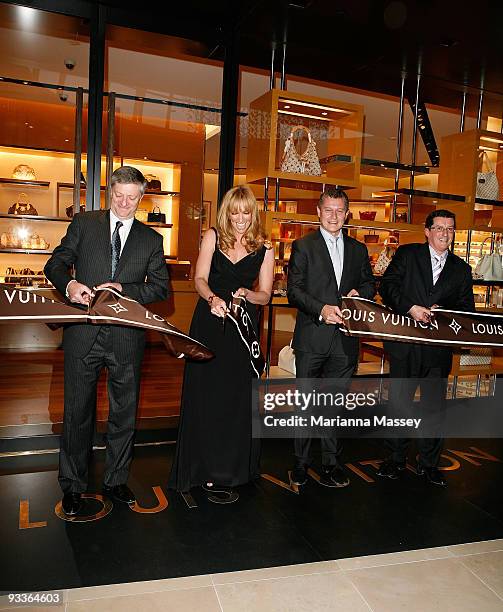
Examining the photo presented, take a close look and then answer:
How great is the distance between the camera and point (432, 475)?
3.83 meters

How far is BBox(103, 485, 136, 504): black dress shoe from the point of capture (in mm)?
3217

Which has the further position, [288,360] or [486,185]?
[486,185]

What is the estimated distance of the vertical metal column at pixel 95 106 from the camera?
396 centimetres

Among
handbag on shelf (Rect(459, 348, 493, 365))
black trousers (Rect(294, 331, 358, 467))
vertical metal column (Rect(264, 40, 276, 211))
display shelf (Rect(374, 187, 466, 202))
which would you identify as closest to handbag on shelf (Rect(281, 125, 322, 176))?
vertical metal column (Rect(264, 40, 276, 211))

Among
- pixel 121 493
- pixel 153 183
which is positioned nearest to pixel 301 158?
pixel 153 183

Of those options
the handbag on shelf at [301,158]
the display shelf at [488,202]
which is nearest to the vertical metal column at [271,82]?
the handbag on shelf at [301,158]

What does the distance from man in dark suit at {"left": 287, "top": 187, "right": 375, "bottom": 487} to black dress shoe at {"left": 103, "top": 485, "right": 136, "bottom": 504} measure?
1.06 metres

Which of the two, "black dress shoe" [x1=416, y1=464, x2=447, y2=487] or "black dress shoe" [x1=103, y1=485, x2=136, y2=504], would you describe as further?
"black dress shoe" [x1=416, y1=464, x2=447, y2=487]

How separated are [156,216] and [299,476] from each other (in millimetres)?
2356

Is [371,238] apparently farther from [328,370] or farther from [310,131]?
[328,370]

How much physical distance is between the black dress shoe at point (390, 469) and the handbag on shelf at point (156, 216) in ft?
8.39

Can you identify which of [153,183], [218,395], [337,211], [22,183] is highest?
[153,183]
